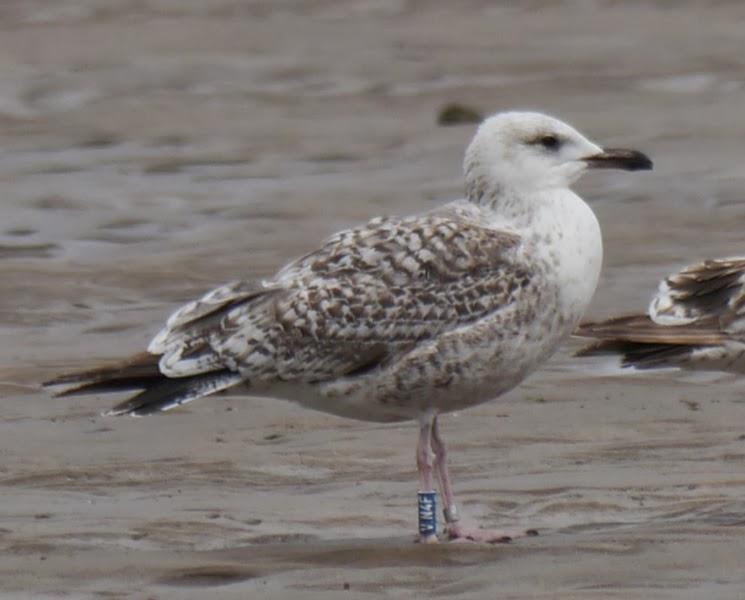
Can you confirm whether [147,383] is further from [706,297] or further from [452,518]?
[706,297]

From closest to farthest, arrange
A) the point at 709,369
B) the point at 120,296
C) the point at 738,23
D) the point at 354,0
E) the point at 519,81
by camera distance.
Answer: the point at 709,369 < the point at 120,296 < the point at 519,81 < the point at 738,23 < the point at 354,0

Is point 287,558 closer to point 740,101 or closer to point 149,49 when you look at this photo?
point 740,101

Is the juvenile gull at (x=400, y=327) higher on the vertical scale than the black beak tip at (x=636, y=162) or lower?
lower

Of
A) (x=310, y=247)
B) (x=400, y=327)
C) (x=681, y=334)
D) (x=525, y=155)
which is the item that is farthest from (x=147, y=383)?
(x=310, y=247)

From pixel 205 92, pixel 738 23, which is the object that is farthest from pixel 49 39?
pixel 738 23

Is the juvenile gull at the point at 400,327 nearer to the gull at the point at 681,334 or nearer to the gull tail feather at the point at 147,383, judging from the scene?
the gull tail feather at the point at 147,383

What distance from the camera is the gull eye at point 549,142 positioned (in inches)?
343

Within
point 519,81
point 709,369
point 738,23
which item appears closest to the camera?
point 709,369

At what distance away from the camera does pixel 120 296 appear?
41.7 ft

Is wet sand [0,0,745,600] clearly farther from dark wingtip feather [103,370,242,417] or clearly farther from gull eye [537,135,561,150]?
gull eye [537,135,561,150]

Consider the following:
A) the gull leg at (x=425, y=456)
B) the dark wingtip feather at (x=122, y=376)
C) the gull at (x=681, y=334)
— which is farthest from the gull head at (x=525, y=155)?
the dark wingtip feather at (x=122, y=376)

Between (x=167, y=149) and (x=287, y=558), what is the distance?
9.75 m

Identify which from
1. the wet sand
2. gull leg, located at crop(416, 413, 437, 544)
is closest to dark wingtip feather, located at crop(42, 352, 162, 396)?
the wet sand

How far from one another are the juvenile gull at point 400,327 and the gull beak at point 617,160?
0.27m
